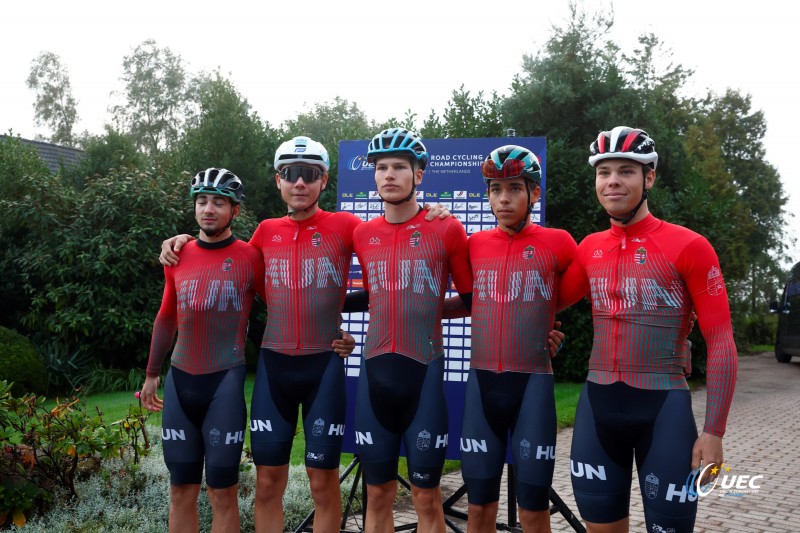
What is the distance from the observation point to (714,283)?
354 cm

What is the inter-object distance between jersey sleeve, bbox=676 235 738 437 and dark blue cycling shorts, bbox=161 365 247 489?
2.89 metres

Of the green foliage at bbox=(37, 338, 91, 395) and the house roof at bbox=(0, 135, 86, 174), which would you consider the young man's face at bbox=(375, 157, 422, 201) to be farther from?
the house roof at bbox=(0, 135, 86, 174)

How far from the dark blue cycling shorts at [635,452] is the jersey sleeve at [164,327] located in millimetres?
2947

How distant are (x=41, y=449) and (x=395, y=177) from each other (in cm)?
378

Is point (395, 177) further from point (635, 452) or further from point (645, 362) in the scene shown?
point (635, 452)

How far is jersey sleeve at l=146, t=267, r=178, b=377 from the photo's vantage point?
4938mm

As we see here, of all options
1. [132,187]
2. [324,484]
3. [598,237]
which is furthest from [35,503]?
[132,187]

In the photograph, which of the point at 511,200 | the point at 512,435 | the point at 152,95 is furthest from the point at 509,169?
the point at 152,95

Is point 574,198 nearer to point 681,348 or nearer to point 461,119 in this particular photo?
point 461,119

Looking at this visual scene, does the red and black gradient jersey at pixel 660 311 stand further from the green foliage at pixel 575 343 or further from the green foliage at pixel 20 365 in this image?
the green foliage at pixel 20 365

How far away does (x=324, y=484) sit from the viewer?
4516mm

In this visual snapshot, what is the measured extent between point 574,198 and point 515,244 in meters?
9.25

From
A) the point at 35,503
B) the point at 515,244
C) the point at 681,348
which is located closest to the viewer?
the point at 681,348

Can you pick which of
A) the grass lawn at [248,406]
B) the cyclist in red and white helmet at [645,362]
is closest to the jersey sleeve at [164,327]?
the cyclist in red and white helmet at [645,362]
